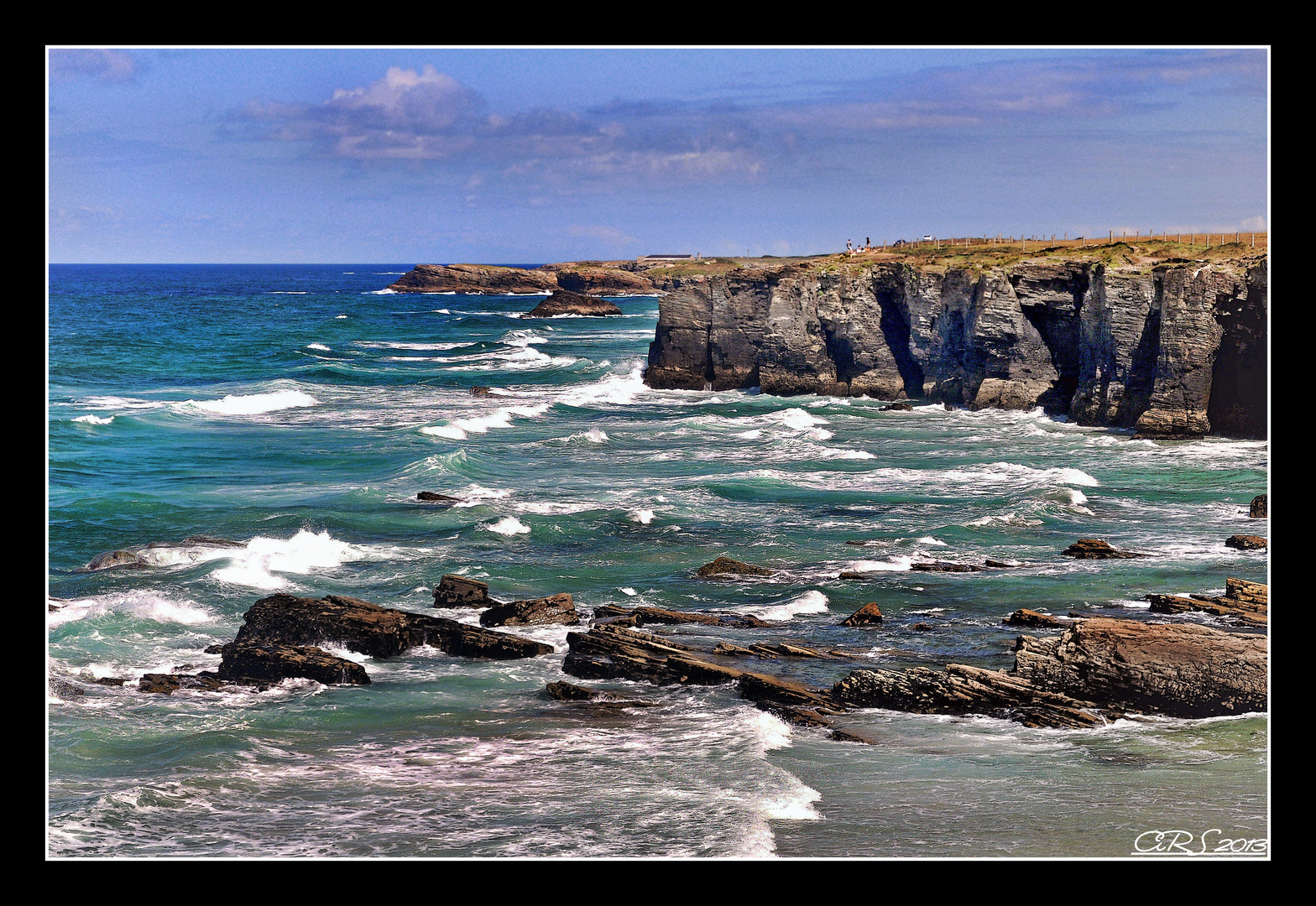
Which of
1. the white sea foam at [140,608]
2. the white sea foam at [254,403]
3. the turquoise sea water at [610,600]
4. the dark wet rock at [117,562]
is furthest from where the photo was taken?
the white sea foam at [254,403]

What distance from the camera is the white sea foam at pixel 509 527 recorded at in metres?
40.2

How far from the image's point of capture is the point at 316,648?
90.1 feet

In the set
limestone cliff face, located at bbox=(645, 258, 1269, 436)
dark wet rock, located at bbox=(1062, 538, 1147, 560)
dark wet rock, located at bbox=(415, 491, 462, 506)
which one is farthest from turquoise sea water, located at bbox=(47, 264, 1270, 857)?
limestone cliff face, located at bbox=(645, 258, 1269, 436)

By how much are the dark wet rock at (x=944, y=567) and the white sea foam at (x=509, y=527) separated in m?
12.5

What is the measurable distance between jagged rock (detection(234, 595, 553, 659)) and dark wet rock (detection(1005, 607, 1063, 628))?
35.5ft

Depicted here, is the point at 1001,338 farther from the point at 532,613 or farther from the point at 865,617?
the point at 532,613

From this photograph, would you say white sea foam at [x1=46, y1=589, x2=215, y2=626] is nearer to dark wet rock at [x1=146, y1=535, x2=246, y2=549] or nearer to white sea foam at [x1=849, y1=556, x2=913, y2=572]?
dark wet rock at [x1=146, y1=535, x2=246, y2=549]

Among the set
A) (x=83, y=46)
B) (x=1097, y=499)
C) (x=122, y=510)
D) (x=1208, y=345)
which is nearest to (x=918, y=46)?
(x=83, y=46)

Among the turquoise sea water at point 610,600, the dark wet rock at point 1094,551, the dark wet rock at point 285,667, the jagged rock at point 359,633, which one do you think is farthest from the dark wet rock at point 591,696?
the dark wet rock at point 1094,551

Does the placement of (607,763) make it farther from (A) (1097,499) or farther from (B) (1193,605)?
(A) (1097,499)

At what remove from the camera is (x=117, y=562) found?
35750 millimetres

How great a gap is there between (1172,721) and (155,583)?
25.2m

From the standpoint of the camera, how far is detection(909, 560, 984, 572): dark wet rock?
34.9 meters

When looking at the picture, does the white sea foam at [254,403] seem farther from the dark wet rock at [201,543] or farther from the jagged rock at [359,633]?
the jagged rock at [359,633]
